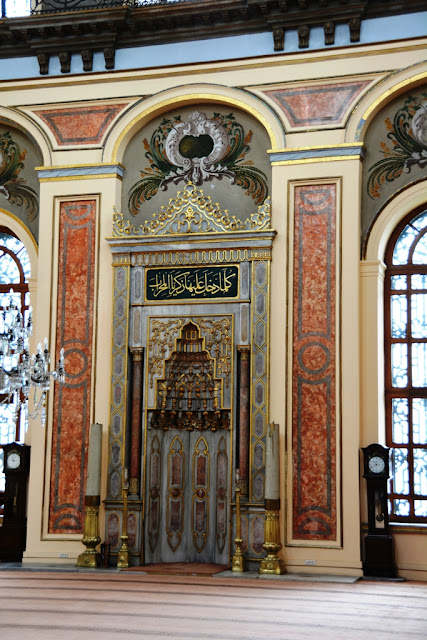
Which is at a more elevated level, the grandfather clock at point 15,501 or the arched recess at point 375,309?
the arched recess at point 375,309

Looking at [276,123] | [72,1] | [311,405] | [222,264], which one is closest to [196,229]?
[222,264]

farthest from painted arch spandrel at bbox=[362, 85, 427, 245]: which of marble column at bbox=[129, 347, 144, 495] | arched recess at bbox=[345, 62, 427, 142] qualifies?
marble column at bbox=[129, 347, 144, 495]

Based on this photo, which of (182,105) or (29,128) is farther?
(29,128)

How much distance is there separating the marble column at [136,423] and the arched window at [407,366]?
2.48 m

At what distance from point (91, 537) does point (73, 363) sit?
181 centimetres

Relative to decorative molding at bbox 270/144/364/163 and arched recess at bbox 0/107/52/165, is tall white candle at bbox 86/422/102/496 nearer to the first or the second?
arched recess at bbox 0/107/52/165

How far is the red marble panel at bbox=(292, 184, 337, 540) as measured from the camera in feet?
31.7

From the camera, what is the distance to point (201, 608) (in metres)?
7.68

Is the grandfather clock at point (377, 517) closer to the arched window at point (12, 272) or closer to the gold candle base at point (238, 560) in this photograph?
the gold candle base at point (238, 560)

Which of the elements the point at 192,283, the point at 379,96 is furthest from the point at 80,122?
the point at 379,96

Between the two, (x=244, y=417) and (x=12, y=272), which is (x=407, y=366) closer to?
(x=244, y=417)

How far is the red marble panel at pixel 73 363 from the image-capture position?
10375 mm

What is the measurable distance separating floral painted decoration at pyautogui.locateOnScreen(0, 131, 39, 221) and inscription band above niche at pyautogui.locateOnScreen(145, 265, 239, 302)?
1713 mm

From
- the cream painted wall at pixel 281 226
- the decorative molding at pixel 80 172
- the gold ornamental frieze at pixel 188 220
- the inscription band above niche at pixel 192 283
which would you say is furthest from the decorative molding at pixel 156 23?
the inscription band above niche at pixel 192 283
